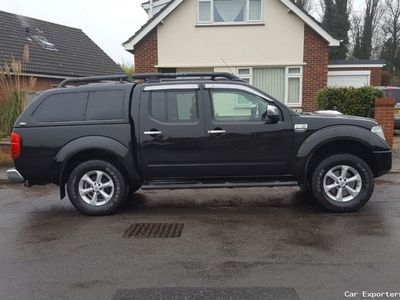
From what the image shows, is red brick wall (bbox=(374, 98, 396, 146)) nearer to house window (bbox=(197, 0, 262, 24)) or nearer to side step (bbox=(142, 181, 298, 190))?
side step (bbox=(142, 181, 298, 190))

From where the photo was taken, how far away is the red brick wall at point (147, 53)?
17500 millimetres

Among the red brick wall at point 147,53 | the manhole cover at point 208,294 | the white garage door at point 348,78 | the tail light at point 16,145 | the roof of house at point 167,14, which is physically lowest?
the manhole cover at point 208,294

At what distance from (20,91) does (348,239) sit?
10156 mm

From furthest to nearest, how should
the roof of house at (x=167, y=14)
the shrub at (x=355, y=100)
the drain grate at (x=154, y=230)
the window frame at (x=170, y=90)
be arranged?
the roof of house at (x=167, y=14)
the shrub at (x=355, y=100)
the window frame at (x=170, y=90)
the drain grate at (x=154, y=230)

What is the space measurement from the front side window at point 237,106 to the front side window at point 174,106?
0.30 metres

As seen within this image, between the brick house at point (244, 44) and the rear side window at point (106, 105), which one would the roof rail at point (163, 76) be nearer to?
the rear side window at point (106, 105)

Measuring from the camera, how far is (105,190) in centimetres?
679

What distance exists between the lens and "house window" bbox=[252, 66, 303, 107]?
17312 mm

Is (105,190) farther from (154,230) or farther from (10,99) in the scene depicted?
(10,99)

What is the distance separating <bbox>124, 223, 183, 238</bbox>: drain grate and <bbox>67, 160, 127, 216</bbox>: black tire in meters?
0.61

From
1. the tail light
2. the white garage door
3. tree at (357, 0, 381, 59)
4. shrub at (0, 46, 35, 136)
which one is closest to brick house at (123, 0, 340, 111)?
the white garage door

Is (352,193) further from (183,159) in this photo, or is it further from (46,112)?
(46,112)

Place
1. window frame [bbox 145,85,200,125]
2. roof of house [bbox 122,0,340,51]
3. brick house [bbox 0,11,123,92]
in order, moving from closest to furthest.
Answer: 1. window frame [bbox 145,85,200,125]
2. roof of house [bbox 122,0,340,51]
3. brick house [bbox 0,11,123,92]

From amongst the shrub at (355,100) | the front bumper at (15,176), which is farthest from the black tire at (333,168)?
the shrub at (355,100)
